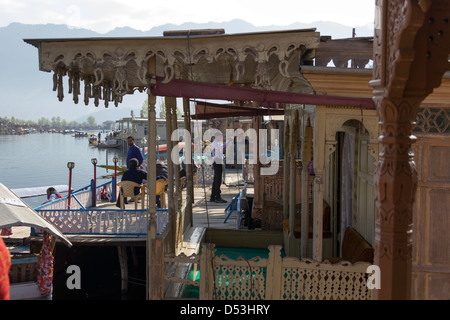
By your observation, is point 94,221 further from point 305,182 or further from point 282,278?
point 282,278

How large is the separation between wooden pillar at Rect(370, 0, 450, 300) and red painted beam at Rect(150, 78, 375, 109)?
2411 mm

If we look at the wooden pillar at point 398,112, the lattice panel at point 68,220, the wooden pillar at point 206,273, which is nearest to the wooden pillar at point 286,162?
the lattice panel at point 68,220

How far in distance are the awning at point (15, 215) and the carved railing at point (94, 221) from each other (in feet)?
6.16

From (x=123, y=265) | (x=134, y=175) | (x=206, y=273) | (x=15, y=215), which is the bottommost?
(x=123, y=265)

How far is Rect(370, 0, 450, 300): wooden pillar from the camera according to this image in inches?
101

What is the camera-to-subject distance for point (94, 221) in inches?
386

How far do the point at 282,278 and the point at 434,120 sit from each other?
9.21 feet

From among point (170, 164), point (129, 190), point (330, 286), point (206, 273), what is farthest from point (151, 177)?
point (129, 190)

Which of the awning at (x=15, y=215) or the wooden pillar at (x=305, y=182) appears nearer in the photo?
the awning at (x=15, y=215)

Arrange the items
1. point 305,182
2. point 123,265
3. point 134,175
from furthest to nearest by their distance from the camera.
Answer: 1. point 134,175
2. point 123,265
3. point 305,182

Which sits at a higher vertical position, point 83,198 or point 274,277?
point 274,277

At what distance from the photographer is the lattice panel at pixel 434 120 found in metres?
5.77

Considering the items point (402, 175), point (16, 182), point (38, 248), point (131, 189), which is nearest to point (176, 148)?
point (131, 189)

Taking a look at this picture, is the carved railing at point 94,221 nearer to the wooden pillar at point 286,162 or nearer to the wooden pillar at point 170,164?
the wooden pillar at point 170,164
